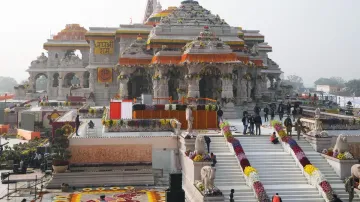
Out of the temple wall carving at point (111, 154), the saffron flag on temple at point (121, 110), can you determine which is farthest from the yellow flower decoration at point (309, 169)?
the saffron flag on temple at point (121, 110)

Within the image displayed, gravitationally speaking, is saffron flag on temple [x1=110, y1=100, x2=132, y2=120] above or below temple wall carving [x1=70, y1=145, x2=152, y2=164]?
above

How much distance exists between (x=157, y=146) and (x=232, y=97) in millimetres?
12493

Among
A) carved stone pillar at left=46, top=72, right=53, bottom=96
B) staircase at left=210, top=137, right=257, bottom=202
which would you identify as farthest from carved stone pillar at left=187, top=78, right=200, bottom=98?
carved stone pillar at left=46, top=72, right=53, bottom=96

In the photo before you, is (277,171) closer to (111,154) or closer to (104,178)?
(104,178)

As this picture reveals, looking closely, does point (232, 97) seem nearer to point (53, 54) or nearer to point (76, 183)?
point (76, 183)

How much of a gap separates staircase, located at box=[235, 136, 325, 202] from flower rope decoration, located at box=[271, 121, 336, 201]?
0.33 m

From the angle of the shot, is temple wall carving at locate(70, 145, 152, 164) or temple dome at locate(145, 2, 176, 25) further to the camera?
temple dome at locate(145, 2, 176, 25)

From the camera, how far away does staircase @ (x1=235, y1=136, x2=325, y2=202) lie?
17.4 metres

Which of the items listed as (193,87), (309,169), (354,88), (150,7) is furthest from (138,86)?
(354,88)

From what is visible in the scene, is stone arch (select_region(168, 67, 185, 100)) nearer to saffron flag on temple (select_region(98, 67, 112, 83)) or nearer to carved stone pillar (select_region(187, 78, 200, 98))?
carved stone pillar (select_region(187, 78, 200, 98))

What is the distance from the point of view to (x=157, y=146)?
72.1 ft

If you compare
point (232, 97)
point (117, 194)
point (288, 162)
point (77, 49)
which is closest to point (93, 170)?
point (117, 194)

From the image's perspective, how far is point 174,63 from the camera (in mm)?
35000

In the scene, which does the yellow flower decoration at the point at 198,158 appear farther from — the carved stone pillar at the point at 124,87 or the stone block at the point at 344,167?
the carved stone pillar at the point at 124,87
